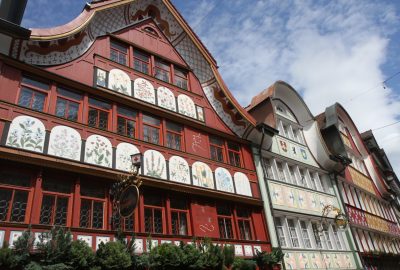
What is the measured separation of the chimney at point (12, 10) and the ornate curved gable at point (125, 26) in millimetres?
581

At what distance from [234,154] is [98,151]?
7202mm

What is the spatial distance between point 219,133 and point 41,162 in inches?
323

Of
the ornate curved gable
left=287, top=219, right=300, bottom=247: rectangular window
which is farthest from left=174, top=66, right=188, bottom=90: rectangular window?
left=287, top=219, right=300, bottom=247: rectangular window

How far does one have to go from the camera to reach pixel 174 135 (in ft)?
45.6

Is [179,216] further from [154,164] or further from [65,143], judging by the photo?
[65,143]

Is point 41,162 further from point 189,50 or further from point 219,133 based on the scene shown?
point 189,50

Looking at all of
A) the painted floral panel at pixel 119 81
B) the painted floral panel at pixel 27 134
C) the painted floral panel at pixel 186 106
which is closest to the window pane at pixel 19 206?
the painted floral panel at pixel 27 134

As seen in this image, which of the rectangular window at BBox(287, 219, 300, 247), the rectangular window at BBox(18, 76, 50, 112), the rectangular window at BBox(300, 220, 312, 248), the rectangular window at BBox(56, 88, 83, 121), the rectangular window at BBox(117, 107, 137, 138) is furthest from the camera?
the rectangular window at BBox(300, 220, 312, 248)

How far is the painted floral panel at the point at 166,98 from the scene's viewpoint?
46.1ft

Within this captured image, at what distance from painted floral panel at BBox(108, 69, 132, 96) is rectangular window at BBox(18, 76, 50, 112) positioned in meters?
2.38

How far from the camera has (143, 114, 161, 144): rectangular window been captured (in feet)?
42.0

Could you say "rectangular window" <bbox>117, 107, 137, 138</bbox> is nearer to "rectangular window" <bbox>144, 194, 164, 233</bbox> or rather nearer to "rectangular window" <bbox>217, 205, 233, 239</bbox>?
"rectangular window" <bbox>144, 194, 164, 233</bbox>

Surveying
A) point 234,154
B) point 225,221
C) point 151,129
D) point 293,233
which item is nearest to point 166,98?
point 151,129

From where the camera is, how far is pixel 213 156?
1499 cm
